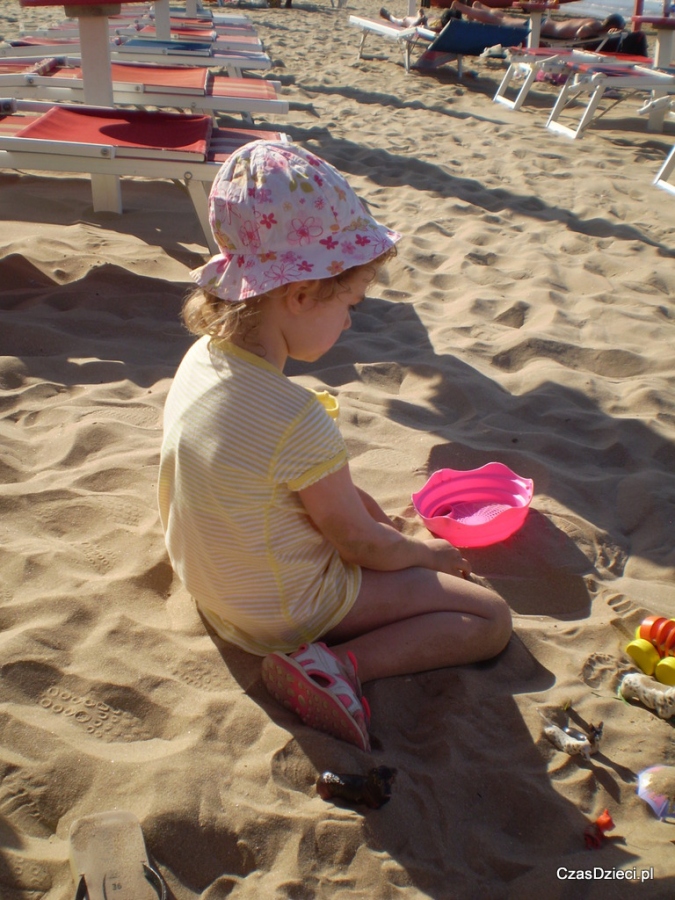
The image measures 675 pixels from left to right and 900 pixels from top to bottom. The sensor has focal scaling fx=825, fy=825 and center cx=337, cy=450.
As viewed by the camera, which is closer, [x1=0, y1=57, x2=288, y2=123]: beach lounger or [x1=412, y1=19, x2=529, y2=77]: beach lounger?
[x1=0, y1=57, x2=288, y2=123]: beach lounger

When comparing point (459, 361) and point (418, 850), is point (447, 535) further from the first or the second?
point (459, 361)

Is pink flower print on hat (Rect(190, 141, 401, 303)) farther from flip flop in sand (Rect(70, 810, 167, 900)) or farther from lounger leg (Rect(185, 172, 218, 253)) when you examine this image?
lounger leg (Rect(185, 172, 218, 253))

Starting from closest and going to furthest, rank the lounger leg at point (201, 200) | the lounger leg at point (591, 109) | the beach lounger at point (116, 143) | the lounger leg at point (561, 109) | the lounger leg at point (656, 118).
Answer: the beach lounger at point (116, 143) → the lounger leg at point (201, 200) → the lounger leg at point (591, 109) → the lounger leg at point (561, 109) → the lounger leg at point (656, 118)

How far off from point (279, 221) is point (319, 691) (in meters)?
0.92

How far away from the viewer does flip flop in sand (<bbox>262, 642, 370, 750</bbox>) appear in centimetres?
164

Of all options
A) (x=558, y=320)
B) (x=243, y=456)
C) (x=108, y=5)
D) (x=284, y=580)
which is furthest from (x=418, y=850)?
(x=108, y=5)

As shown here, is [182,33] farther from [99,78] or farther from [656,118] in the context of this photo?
[656,118]

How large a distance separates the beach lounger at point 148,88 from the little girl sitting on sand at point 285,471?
3815mm

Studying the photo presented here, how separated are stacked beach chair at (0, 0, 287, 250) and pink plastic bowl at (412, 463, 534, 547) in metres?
2.13

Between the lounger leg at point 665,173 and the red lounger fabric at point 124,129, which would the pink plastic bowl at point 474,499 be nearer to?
the red lounger fabric at point 124,129

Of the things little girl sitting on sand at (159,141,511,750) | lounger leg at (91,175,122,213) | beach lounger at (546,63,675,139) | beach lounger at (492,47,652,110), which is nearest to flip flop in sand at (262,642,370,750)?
little girl sitting on sand at (159,141,511,750)

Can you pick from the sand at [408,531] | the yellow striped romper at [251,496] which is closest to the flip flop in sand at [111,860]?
the sand at [408,531]

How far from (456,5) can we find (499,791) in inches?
520

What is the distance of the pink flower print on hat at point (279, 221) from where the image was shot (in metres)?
1.57
